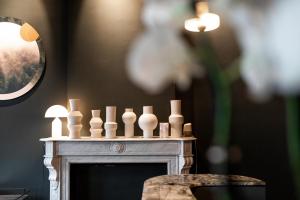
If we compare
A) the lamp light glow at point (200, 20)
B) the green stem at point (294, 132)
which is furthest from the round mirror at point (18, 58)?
the green stem at point (294, 132)

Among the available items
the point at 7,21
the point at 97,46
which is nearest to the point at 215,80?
the point at 97,46

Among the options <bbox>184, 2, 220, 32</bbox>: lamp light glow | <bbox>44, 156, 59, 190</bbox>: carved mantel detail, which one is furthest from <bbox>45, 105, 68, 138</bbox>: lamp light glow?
<bbox>184, 2, 220, 32</bbox>: lamp light glow

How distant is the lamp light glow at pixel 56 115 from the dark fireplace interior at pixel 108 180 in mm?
439

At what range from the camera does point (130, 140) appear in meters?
3.85

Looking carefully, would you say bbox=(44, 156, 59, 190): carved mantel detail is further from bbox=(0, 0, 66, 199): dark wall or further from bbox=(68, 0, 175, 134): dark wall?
bbox=(68, 0, 175, 134): dark wall

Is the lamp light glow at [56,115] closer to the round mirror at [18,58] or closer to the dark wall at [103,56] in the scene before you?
the dark wall at [103,56]

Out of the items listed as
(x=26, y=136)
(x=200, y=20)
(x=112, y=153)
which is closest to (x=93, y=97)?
(x=112, y=153)

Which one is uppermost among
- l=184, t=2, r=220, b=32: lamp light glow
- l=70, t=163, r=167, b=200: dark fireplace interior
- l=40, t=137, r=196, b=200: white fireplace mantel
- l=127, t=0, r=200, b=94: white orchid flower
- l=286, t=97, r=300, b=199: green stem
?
l=184, t=2, r=220, b=32: lamp light glow

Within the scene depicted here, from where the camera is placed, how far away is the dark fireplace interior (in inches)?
162

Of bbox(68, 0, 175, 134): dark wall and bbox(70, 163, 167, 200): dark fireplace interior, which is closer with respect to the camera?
bbox(70, 163, 167, 200): dark fireplace interior

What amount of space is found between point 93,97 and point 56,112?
0.55m

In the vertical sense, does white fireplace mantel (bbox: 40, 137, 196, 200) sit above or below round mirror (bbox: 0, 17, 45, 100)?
below

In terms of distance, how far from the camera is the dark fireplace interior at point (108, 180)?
411 centimetres

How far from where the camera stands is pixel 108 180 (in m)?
4.12
